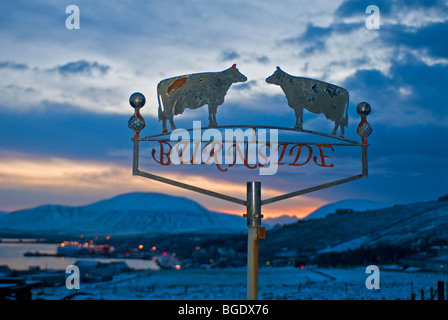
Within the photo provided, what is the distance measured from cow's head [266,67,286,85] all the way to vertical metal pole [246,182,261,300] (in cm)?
136

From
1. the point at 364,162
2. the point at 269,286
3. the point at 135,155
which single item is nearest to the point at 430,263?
the point at 269,286

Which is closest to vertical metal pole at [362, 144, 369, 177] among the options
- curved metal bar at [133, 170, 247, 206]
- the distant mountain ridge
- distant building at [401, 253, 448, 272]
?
curved metal bar at [133, 170, 247, 206]

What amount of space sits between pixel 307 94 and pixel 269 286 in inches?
1389

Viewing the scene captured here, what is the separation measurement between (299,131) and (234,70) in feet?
3.41

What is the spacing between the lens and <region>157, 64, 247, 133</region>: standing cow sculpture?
6738mm

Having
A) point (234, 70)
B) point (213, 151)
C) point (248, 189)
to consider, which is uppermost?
point (234, 70)

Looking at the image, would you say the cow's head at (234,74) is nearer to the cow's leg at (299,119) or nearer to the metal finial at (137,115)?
the cow's leg at (299,119)

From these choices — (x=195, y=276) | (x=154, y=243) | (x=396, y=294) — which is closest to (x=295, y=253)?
(x=195, y=276)

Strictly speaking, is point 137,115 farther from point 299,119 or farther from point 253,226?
point 299,119

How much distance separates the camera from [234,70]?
21.8 ft

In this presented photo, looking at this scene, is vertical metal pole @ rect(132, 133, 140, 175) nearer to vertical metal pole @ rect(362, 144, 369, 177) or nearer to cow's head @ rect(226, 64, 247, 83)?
cow's head @ rect(226, 64, 247, 83)

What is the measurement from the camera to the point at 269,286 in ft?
133

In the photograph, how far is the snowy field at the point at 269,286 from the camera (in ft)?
104
